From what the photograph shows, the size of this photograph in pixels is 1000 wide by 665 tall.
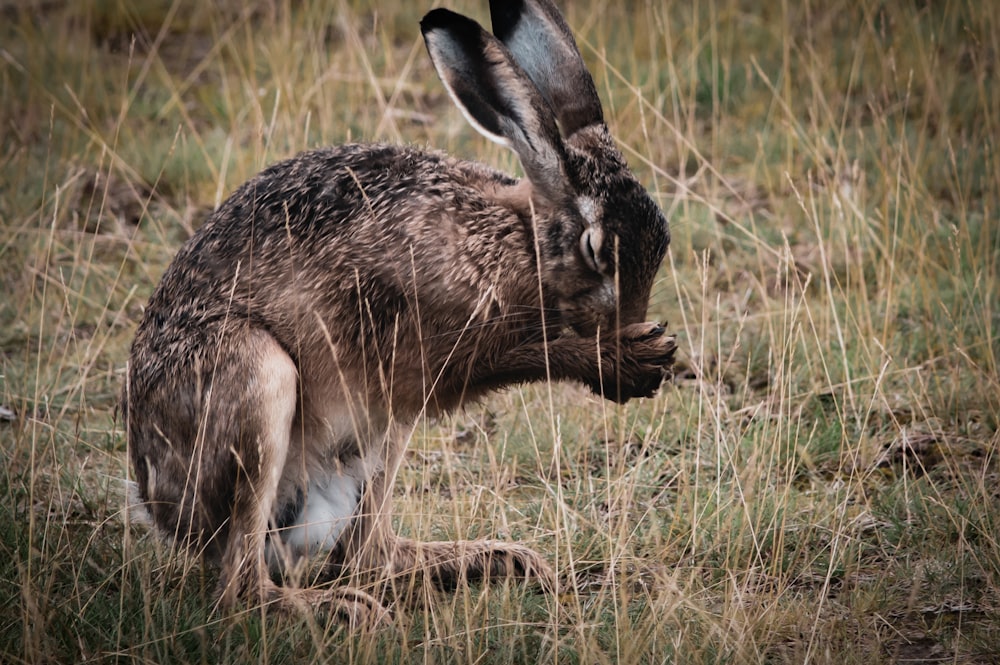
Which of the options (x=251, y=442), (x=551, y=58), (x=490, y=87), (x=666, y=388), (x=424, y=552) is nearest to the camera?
(x=251, y=442)

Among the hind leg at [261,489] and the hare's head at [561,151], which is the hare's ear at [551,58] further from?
the hind leg at [261,489]

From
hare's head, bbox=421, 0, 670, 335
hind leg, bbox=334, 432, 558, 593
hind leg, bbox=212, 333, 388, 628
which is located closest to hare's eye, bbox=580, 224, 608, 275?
hare's head, bbox=421, 0, 670, 335

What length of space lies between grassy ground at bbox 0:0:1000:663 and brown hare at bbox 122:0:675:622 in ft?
0.79

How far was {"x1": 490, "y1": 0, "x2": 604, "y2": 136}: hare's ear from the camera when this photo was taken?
4.71 m

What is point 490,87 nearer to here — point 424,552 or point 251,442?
point 251,442

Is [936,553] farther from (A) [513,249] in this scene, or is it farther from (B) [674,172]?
(B) [674,172]

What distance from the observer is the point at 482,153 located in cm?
736

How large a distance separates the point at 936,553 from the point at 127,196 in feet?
17.2

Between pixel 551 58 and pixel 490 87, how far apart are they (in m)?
0.45

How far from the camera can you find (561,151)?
14.7ft

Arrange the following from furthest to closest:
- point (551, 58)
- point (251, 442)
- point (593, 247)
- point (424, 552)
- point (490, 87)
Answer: point (551, 58) < point (424, 552) < point (593, 247) < point (490, 87) < point (251, 442)

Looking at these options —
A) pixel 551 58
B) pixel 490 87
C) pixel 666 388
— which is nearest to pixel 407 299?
pixel 490 87

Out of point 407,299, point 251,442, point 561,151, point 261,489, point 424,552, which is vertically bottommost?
point 424,552

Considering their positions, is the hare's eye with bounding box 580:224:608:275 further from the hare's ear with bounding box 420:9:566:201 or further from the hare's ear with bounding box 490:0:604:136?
the hare's ear with bounding box 490:0:604:136
